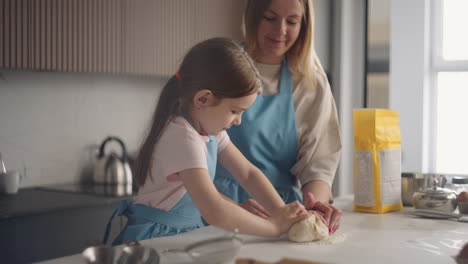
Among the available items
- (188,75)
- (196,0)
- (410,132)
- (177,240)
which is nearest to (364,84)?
(410,132)

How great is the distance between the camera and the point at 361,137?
1.47 m

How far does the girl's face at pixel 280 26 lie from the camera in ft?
5.20

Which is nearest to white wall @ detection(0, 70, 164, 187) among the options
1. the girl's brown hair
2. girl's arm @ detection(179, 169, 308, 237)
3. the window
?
the girl's brown hair

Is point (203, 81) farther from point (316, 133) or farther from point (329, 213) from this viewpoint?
point (316, 133)

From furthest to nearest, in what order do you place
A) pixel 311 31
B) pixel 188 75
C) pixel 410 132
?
pixel 410 132
pixel 311 31
pixel 188 75

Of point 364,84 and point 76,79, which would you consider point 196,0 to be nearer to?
point 76,79

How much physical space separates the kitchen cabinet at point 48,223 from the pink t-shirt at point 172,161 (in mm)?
664

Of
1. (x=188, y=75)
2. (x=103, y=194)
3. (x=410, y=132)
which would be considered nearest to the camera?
(x=188, y=75)

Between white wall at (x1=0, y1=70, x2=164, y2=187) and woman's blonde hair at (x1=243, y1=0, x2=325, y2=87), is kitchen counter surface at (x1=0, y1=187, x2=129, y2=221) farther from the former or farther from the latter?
woman's blonde hair at (x1=243, y1=0, x2=325, y2=87)

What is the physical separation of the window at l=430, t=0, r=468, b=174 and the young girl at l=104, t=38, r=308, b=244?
7.52ft

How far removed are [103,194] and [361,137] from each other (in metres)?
1.27

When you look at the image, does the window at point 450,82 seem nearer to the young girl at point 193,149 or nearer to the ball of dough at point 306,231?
the young girl at point 193,149

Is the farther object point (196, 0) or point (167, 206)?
point (196, 0)

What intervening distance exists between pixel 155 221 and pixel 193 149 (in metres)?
0.22
